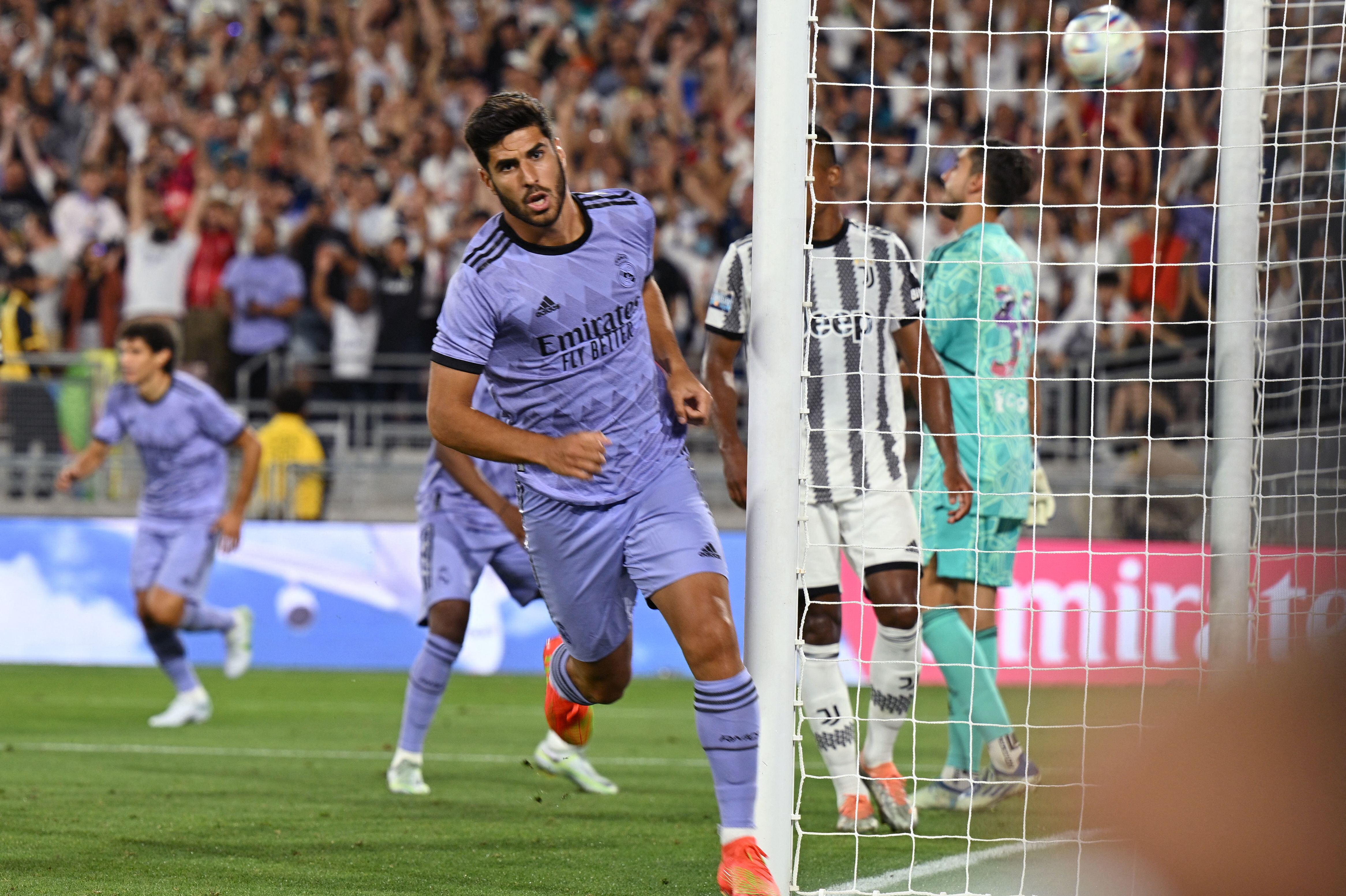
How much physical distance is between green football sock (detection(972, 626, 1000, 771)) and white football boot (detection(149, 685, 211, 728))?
506 cm

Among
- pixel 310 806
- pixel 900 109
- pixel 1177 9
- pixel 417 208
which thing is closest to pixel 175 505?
pixel 310 806

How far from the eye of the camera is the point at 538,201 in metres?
4.50

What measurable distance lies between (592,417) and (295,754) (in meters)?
4.35

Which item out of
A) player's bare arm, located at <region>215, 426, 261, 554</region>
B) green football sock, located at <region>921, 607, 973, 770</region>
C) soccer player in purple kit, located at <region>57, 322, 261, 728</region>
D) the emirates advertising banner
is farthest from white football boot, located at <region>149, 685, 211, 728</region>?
green football sock, located at <region>921, 607, 973, 770</region>

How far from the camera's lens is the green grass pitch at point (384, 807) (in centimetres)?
495

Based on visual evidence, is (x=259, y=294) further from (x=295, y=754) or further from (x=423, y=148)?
(x=295, y=754)

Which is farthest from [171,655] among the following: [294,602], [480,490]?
[480,490]

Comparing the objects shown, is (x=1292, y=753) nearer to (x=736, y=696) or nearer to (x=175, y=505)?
(x=736, y=696)

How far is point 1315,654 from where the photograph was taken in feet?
5.45

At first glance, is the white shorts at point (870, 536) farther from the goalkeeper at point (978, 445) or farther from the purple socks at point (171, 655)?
the purple socks at point (171, 655)

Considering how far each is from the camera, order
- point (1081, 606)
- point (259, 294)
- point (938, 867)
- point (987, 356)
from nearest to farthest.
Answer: point (938, 867) < point (987, 356) < point (1081, 606) < point (259, 294)

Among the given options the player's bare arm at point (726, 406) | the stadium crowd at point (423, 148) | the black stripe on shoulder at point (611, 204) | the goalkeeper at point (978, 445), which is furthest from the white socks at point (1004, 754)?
the stadium crowd at point (423, 148)

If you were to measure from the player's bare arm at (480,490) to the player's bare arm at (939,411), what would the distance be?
180 cm

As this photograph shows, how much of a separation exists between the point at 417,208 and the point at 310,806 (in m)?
9.31
